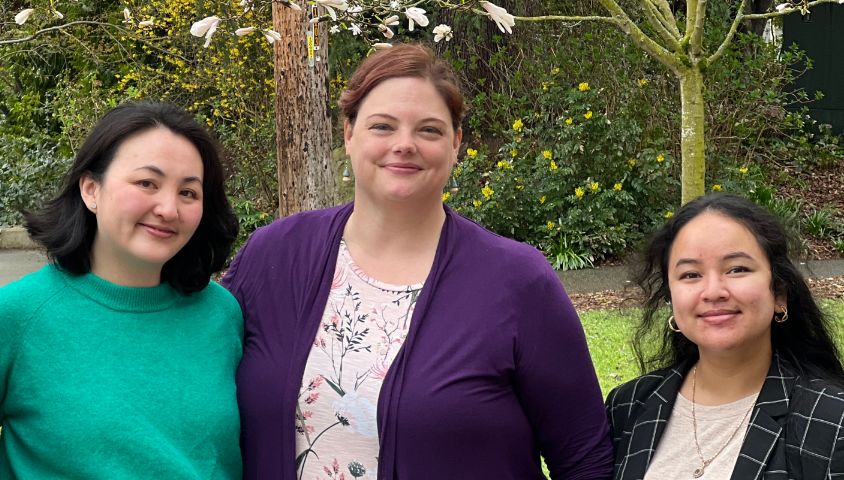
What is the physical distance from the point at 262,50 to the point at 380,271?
31.1ft

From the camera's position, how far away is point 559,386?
2236 mm

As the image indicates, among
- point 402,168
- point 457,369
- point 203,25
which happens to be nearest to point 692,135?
point 203,25

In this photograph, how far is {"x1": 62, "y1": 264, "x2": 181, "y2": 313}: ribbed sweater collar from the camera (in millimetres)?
2043

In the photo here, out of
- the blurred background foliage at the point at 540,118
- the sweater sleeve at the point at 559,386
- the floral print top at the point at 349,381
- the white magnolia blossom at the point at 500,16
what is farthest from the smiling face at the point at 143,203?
the blurred background foliage at the point at 540,118

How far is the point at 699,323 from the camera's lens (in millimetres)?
2119

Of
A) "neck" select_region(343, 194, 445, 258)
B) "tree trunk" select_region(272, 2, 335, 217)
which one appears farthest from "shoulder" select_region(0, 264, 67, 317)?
"tree trunk" select_region(272, 2, 335, 217)

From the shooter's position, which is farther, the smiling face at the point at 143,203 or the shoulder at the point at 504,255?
the shoulder at the point at 504,255

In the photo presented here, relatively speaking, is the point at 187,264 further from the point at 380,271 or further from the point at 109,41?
the point at 109,41

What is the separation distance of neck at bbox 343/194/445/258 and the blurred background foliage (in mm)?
6838

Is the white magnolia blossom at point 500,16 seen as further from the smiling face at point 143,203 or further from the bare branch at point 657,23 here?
the bare branch at point 657,23

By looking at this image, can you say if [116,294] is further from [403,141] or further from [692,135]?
[692,135]

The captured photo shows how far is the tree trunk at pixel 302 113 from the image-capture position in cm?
533

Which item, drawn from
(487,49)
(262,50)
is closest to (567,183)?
(487,49)

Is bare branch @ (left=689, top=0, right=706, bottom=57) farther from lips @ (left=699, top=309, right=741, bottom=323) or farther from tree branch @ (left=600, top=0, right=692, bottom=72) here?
lips @ (left=699, top=309, right=741, bottom=323)
